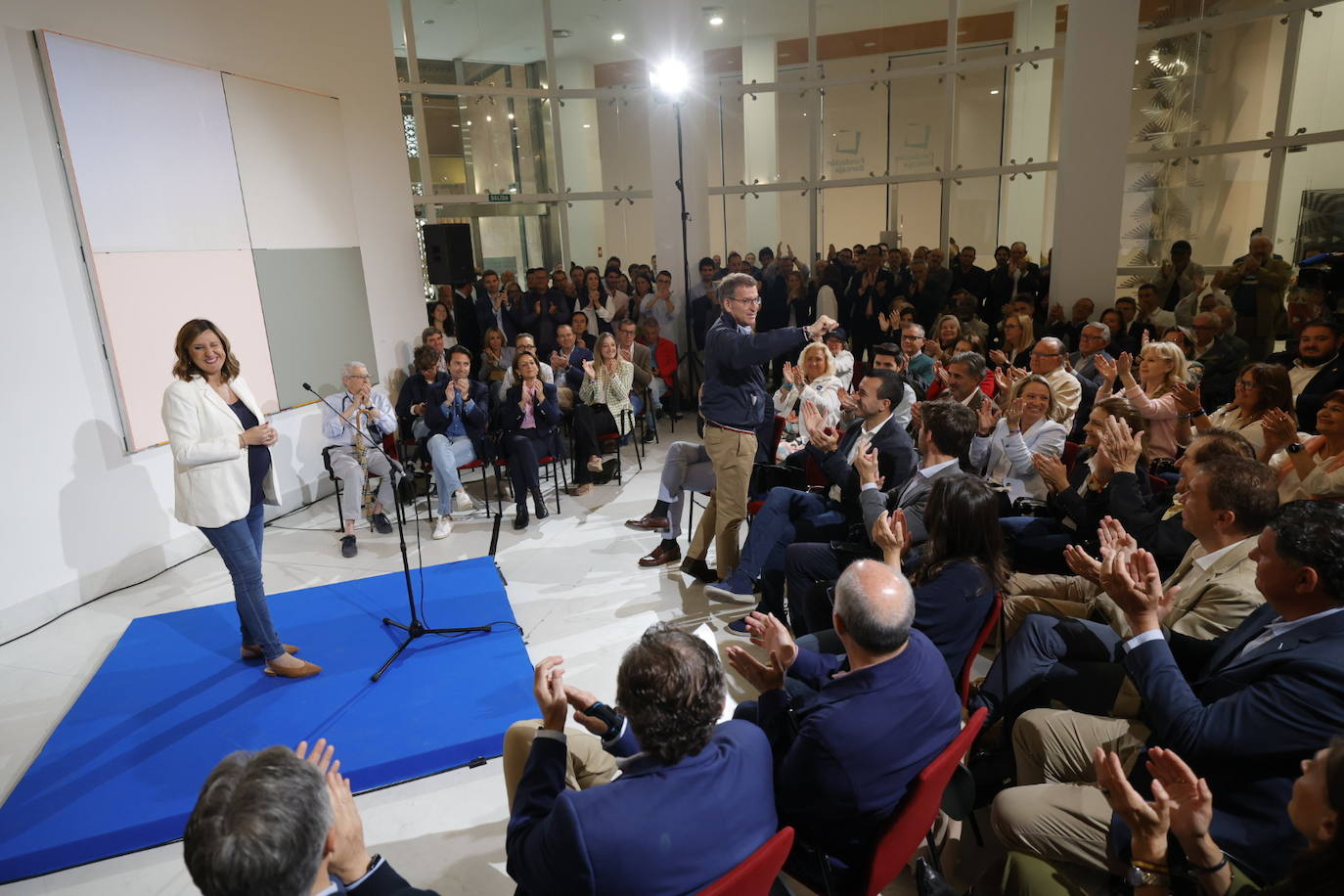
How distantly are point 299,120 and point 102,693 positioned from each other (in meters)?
4.54

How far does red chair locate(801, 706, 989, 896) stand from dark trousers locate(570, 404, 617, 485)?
475cm

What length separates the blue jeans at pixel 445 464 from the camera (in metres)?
5.78

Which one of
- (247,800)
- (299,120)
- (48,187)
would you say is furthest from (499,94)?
(247,800)

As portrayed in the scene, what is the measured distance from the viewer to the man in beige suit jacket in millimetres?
2355

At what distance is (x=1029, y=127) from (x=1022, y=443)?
22.7 ft

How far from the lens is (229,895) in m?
1.31

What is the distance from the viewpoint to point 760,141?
10.4 meters

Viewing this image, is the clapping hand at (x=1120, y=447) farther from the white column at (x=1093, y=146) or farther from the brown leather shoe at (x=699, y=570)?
the white column at (x=1093, y=146)

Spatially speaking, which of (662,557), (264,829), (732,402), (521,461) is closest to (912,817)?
(264,829)

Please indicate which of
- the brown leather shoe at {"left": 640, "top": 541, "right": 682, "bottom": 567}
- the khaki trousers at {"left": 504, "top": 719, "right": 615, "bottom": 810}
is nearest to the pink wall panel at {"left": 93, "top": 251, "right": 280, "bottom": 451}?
the brown leather shoe at {"left": 640, "top": 541, "right": 682, "bottom": 567}

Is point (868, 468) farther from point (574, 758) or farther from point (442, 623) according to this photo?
point (442, 623)

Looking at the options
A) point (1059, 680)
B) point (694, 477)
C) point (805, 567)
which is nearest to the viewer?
point (1059, 680)

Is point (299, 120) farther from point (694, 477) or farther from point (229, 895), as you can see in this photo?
point (229, 895)

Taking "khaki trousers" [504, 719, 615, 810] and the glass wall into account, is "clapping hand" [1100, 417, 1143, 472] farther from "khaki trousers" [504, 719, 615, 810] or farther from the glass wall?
the glass wall
